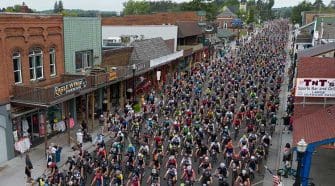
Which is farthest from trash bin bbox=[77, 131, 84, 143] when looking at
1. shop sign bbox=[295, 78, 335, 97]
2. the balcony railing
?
the balcony railing

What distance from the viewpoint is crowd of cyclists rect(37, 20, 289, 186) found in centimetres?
1692

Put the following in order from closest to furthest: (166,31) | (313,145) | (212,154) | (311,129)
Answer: (313,145)
(311,129)
(212,154)
(166,31)

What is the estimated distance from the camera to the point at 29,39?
22.3 meters

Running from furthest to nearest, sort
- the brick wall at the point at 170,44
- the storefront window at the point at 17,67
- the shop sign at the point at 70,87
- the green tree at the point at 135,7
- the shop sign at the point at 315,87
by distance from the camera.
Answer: the green tree at the point at 135,7
the brick wall at the point at 170,44
the storefront window at the point at 17,67
the shop sign at the point at 70,87
the shop sign at the point at 315,87

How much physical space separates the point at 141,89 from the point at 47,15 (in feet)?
48.7

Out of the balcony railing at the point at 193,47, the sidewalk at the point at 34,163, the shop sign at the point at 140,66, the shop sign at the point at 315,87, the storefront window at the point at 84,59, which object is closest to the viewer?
the sidewalk at the point at 34,163

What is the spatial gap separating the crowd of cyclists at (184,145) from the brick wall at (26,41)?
5320 millimetres

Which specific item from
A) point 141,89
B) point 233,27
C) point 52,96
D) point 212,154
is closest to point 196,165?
point 212,154

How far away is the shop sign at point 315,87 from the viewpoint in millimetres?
18375

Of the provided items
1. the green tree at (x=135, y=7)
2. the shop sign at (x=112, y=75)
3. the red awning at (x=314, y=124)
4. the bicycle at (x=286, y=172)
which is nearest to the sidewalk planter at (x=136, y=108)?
the shop sign at (x=112, y=75)

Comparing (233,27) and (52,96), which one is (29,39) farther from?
(233,27)

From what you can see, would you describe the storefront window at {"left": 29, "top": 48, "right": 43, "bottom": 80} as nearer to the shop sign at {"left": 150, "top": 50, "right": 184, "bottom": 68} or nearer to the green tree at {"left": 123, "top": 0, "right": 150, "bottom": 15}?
the shop sign at {"left": 150, "top": 50, "right": 184, "bottom": 68}

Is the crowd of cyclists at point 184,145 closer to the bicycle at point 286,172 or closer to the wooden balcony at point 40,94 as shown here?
the bicycle at point 286,172

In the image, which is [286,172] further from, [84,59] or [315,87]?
[84,59]
